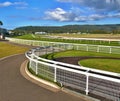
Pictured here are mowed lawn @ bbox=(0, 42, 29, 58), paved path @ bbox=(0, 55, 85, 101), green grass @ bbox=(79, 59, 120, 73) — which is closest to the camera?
paved path @ bbox=(0, 55, 85, 101)

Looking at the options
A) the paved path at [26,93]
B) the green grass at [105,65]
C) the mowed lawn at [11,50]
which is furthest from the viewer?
the mowed lawn at [11,50]

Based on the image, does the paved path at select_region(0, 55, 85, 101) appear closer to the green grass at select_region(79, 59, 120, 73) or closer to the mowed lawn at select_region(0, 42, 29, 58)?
the green grass at select_region(79, 59, 120, 73)

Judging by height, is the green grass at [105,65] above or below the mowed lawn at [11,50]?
above

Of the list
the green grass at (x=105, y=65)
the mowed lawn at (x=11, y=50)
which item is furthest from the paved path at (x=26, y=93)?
the mowed lawn at (x=11, y=50)

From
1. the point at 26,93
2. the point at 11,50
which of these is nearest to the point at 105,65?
the point at 26,93

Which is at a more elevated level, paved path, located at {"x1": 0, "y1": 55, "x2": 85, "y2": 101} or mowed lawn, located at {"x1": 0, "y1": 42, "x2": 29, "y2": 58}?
paved path, located at {"x1": 0, "y1": 55, "x2": 85, "y2": 101}

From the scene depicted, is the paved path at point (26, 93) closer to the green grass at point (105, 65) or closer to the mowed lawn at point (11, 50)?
the green grass at point (105, 65)

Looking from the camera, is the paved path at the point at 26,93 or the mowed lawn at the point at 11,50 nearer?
the paved path at the point at 26,93

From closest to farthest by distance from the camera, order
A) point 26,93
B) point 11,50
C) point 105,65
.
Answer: point 26,93 < point 105,65 < point 11,50

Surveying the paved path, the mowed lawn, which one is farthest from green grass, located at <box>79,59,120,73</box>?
the mowed lawn

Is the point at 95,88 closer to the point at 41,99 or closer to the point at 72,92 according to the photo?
the point at 72,92

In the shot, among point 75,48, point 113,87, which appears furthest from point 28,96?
point 75,48

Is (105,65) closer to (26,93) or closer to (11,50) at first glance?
(26,93)

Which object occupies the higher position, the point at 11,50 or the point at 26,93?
the point at 26,93
